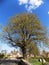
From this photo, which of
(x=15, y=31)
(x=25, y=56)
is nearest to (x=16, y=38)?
(x=15, y=31)

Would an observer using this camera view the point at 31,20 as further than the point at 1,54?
No

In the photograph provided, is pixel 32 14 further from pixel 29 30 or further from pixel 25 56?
pixel 25 56

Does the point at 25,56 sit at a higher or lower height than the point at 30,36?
lower

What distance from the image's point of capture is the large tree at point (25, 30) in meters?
36.3

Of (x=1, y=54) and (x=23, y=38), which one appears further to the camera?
(x=1, y=54)

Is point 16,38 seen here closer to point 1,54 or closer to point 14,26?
point 14,26

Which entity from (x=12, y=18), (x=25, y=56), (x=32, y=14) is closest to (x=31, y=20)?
(x=32, y=14)

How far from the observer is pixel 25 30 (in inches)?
1451

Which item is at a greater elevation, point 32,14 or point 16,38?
point 32,14

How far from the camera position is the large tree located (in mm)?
36344

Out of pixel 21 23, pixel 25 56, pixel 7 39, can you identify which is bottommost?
pixel 25 56

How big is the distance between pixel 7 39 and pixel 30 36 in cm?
436

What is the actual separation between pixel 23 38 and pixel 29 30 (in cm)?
184

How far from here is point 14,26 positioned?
120 ft
